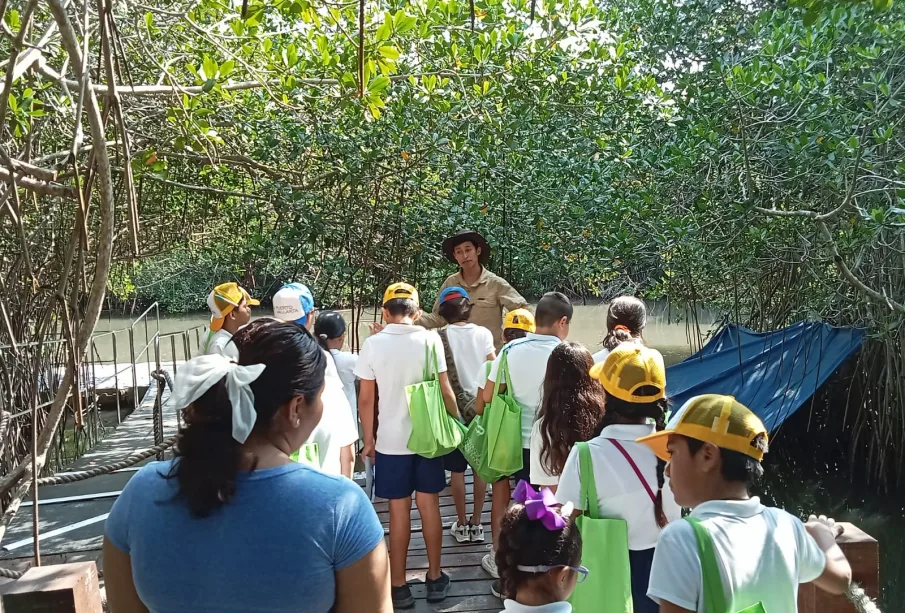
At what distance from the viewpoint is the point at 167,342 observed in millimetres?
15836

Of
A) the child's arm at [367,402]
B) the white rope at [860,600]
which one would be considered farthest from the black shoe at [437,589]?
the white rope at [860,600]

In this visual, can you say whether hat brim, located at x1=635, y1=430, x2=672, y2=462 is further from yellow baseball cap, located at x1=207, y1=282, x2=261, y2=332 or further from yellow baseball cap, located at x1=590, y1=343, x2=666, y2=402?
yellow baseball cap, located at x1=207, y1=282, x2=261, y2=332

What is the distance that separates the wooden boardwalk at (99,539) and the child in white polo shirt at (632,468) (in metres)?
1.21

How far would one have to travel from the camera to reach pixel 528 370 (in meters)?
2.66

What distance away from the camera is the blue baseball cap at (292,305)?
102 inches

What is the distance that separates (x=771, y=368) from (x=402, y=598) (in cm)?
363

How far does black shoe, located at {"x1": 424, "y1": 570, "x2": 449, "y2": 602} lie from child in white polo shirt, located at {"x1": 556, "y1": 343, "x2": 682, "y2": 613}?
3.86ft

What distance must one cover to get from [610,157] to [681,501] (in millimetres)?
3939

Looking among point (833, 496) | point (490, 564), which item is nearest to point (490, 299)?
point (490, 564)

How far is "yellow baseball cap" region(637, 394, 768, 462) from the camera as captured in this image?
4.33ft

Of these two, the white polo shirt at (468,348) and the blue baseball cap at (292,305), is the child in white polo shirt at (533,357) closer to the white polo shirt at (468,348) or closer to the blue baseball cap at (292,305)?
the white polo shirt at (468,348)

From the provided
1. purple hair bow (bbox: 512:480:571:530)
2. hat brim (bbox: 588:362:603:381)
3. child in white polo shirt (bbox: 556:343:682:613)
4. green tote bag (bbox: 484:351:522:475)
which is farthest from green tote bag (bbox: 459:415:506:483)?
purple hair bow (bbox: 512:480:571:530)

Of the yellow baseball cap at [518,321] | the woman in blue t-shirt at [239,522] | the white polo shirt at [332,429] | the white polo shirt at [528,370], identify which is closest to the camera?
the woman in blue t-shirt at [239,522]

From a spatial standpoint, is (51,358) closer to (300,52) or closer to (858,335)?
(300,52)
